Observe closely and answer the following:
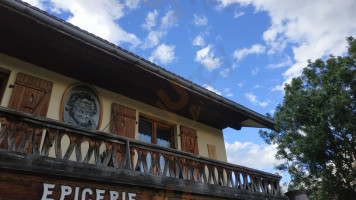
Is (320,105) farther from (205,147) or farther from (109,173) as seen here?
(109,173)

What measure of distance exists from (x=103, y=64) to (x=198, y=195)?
11.8 feet

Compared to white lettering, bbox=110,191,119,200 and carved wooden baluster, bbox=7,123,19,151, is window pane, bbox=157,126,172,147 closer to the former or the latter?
white lettering, bbox=110,191,119,200

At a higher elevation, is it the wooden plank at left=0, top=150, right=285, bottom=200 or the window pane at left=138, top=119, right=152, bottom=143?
the window pane at left=138, top=119, right=152, bottom=143

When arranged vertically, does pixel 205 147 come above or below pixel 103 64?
below

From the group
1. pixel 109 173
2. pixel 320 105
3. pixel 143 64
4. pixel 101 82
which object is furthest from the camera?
pixel 320 105

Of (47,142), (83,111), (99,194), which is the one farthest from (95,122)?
(99,194)

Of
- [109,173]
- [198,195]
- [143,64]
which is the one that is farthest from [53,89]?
[198,195]

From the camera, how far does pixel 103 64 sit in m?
6.65

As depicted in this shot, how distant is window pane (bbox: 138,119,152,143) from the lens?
8.03m

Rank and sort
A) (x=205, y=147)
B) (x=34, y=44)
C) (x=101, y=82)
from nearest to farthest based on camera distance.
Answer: (x=34, y=44)
(x=101, y=82)
(x=205, y=147)

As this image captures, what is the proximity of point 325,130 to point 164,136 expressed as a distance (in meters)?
9.29

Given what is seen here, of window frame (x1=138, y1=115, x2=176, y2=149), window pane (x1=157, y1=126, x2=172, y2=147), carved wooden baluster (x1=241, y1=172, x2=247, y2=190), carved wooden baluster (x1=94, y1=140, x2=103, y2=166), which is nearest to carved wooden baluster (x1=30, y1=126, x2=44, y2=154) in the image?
carved wooden baluster (x1=94, y1=140, x2=103, y2=166)

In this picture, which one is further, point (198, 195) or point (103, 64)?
point (103, 64)

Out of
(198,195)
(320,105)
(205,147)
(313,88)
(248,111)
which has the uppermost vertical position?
(313,88)
